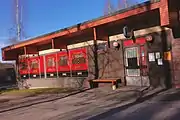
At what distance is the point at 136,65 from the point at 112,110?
536cm

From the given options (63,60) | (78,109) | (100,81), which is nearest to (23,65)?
(63,60)

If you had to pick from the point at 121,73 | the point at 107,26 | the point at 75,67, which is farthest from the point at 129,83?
the point at 75,67

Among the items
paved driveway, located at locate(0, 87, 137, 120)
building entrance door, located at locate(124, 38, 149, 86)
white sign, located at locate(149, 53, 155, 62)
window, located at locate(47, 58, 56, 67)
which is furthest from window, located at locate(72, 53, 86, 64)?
white sign, located at locate(149, 53, 155, 62)

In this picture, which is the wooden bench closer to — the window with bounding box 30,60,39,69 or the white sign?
the white sign

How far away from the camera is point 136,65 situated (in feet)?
49.7

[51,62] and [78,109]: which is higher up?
[51,62]

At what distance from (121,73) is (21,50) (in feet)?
40.5

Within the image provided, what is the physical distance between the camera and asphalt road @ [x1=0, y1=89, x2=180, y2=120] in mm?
9008

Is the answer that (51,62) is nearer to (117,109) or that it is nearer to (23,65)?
(23,65)

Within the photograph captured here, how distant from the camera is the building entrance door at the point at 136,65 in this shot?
14.7 m

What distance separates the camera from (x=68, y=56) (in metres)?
19.9

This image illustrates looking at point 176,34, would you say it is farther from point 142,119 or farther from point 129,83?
point 142,119

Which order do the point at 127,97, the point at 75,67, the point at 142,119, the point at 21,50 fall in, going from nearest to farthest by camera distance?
the point at 142,119
the point at 127,97
the point at 75,67
the point at 21,50

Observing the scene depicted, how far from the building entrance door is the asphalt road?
1.44 m
